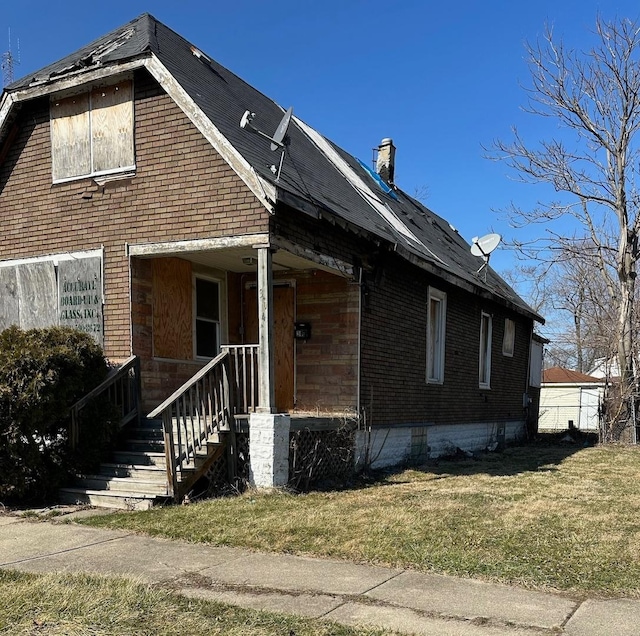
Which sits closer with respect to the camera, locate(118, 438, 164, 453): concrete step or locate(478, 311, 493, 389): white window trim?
locate(118, 438, 164, 453): concrete step

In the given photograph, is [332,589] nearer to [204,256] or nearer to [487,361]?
[204,256]

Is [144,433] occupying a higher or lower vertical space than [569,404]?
higher

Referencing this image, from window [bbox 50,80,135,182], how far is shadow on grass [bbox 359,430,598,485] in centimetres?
594

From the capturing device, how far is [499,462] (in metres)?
12.4

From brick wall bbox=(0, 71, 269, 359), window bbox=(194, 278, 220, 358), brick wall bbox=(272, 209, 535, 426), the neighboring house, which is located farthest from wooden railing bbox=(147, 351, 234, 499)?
the neighboring house

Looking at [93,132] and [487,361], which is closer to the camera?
[93,132]

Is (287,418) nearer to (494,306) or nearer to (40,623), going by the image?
(40,623)

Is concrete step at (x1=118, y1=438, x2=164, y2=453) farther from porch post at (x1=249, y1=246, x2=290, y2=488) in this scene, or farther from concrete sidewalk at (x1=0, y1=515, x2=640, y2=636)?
concrete sidewalk at (x1=0, y1=515, x2=640, y2=636)

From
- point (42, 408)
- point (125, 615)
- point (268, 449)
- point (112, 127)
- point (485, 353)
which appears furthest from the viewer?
point (485, 353)

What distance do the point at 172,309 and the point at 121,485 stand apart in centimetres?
293

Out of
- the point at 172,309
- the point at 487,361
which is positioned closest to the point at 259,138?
the point at 172,309

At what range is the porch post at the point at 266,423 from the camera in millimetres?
7527

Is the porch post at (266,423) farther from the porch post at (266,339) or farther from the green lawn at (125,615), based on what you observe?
the green lawn at (125,615)

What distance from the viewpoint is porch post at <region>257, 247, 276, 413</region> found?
7633mm
